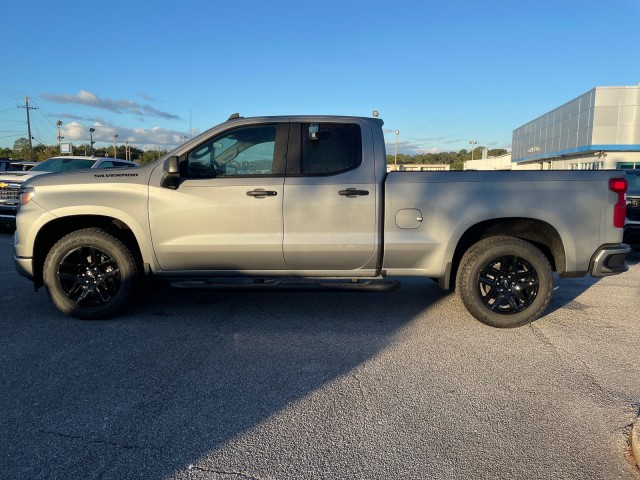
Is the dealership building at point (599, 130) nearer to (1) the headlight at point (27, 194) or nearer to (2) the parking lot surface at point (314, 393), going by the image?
(2) the parking lot surface at point (314, 393)

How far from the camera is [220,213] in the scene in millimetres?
4824

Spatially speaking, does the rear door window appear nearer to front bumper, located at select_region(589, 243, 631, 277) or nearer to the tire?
the tire

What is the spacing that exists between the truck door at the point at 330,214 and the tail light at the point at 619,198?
234 cm

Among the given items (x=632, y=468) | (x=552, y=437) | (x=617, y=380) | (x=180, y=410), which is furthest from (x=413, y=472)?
(x=617, y=380)

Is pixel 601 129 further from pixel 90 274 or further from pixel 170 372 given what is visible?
pixel 170 372

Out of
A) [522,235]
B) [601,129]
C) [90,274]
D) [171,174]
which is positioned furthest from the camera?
[601,129]

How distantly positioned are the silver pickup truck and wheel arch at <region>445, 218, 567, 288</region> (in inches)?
0.9

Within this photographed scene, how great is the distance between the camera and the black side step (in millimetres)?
4891

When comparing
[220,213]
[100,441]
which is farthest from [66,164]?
[100,441]

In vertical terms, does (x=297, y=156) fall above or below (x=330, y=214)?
above

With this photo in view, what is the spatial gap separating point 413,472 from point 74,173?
14.4 feet

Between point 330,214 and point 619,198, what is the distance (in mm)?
2857

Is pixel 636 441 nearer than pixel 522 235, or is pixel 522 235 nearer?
A: pixel 636 441

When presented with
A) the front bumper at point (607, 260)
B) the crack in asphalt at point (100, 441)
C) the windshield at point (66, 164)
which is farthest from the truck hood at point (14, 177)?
the front bumper at point (607, 260)
